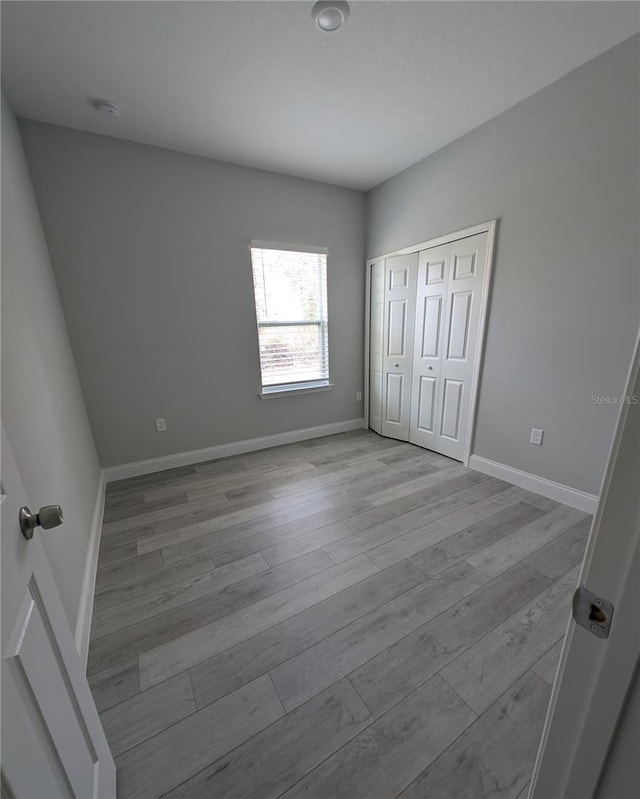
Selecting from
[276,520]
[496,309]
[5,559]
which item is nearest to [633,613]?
[5,559]

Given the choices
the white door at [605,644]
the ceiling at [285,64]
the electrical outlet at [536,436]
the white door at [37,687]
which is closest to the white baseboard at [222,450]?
the electrical outlet at [536,436]

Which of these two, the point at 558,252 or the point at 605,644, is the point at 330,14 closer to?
the point at 558,252

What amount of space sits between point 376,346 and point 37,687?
3.55 meters

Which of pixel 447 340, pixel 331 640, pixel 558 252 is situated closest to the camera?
pixel 331 640

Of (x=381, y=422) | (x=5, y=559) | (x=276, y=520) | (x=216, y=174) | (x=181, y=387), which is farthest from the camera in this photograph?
(x=381, y=422)

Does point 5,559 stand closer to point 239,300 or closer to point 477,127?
point 239,300

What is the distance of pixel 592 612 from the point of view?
0.46 metres

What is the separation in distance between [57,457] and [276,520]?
1.32m

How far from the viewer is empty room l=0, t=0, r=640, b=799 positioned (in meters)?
0.90

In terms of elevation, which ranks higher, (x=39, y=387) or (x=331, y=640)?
(x=39, y=387)

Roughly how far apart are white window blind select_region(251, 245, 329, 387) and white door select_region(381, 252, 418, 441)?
0.71 metres

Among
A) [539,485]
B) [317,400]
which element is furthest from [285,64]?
[539,485]

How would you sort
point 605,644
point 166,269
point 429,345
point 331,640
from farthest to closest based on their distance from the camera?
point 429,345
point 166,269
point 331,640
point 605,644

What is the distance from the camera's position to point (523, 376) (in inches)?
94.3
